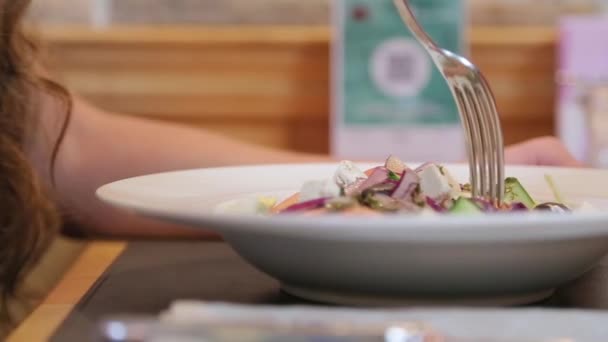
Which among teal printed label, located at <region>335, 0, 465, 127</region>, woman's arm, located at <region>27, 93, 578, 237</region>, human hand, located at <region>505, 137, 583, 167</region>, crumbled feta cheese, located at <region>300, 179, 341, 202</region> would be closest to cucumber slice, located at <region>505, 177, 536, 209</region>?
crumbled feta cheese, located at <region>300, 179, 341, 202</region>

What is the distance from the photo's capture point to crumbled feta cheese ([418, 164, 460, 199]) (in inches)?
15.6

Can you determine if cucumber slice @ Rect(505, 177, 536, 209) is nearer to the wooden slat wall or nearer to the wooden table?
the wooden table

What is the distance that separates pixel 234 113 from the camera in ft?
4.17

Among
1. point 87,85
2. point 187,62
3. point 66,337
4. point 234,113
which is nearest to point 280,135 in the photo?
point 234,113

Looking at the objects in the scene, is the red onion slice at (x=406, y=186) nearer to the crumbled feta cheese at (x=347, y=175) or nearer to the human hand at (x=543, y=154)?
the crumbled feta cheese at (x=347, y=175)

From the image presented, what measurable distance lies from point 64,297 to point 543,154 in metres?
0.41

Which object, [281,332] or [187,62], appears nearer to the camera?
[281,332]

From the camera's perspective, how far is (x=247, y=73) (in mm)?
1262

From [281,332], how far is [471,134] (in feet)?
0.75

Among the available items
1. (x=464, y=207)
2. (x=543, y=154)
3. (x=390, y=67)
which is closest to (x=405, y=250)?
(x=464, y=207)

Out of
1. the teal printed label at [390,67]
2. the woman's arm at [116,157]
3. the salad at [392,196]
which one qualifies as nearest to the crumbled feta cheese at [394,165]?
the salad at [392,196]

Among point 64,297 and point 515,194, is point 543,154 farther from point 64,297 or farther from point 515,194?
point 64,297

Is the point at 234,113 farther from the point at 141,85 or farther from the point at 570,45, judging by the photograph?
the point at 570,45

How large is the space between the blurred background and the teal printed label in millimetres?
71
